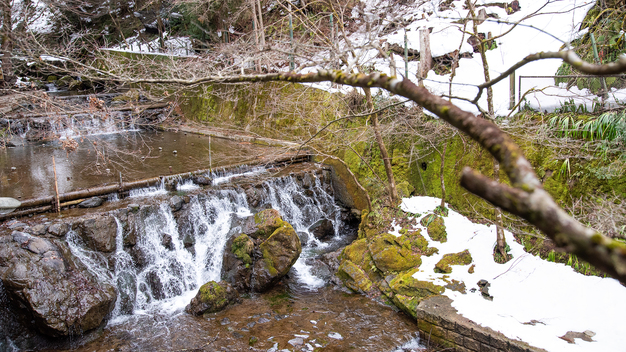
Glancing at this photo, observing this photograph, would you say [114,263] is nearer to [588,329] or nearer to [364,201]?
[364,201]

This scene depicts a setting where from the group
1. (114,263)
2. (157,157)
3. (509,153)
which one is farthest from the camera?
(157,157)

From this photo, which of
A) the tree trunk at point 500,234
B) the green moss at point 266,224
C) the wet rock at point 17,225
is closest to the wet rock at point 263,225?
the green moss at point 266,224

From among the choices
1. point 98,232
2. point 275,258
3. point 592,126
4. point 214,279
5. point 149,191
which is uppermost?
point 592,126

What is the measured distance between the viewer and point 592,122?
246 inches

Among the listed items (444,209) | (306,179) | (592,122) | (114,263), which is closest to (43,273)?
(114,263)

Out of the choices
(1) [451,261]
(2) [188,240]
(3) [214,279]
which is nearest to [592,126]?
(1) [451,261]

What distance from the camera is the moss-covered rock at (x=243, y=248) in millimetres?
7391

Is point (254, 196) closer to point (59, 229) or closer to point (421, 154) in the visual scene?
point (59, 229)

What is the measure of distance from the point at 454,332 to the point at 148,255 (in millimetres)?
5847

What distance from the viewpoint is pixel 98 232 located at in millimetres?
7199

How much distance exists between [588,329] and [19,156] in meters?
16.4

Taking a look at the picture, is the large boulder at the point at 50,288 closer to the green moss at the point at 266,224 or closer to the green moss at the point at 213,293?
the green moss at the point at 213,293

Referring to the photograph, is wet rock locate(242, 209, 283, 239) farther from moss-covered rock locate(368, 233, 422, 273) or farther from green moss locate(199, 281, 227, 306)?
moss-covered rock locate(368, 233, 422, 273)

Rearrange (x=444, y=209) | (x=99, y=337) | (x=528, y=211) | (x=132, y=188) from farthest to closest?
(x=132, y=188) → (x=444, y=209) → (x=99, y=337) → (x=528, y=211)
